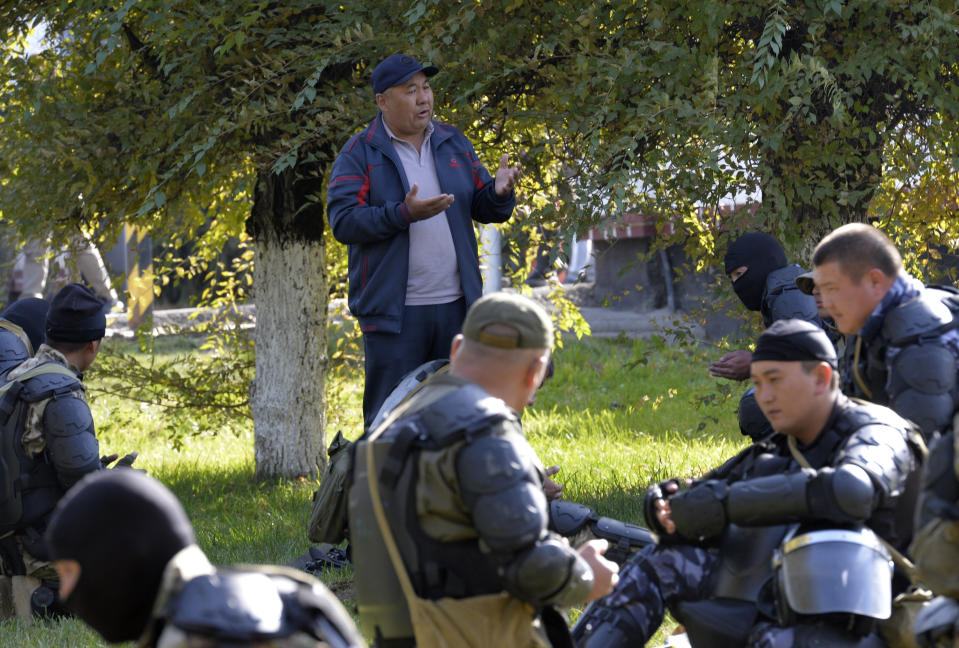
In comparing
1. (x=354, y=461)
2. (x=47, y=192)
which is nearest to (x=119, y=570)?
(x=354, y=461)

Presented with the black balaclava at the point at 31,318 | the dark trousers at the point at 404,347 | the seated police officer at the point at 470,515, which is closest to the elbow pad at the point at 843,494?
the seated police officer at the point at 470,515

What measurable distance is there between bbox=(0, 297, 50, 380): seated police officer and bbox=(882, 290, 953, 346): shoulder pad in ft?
13.5

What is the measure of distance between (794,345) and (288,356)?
4689 mm

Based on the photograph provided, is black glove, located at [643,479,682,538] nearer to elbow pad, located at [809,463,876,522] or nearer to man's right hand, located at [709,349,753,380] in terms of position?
elbow pad, located at [809,463,876,522]

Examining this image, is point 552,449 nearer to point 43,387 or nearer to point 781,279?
point 781,279

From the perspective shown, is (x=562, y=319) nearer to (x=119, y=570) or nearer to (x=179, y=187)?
(x=179, y=187)

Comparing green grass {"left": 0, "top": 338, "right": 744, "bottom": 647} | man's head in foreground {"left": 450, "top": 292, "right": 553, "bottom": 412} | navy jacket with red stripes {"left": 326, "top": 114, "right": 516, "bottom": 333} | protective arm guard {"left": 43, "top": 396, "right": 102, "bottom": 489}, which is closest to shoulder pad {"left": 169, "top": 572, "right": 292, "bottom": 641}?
man's head in foreground {"left": 450, "top": 292, "right": 553, "bottom": 412}

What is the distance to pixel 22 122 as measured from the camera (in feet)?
22.7

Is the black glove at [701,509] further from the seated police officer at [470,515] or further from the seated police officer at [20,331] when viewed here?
the seated police officer at [20,331]

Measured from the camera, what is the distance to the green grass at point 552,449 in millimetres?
6133

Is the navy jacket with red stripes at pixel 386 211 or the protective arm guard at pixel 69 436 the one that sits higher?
the navy jacket with red stripes at pixel 386 211

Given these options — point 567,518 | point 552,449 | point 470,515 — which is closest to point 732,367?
point 567,518

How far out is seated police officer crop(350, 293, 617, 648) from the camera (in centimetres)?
280

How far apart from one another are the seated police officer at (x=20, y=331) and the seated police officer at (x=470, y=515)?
3395 millimetres
